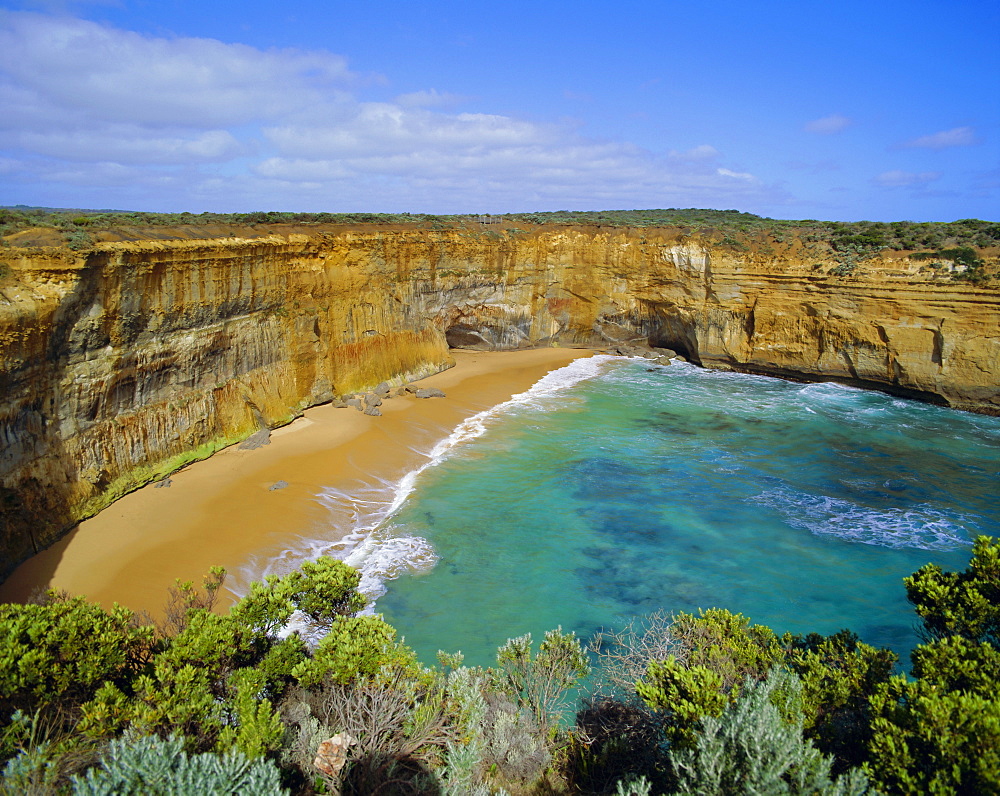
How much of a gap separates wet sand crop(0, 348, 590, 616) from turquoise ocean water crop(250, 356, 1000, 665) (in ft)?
3.79

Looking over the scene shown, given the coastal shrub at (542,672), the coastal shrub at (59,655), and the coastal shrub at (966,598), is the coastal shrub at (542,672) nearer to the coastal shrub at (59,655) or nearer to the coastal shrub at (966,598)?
the coastal shrub at (966,598)

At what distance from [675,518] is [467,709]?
11670mm

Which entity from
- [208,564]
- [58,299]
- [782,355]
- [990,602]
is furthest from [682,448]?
[58,299]

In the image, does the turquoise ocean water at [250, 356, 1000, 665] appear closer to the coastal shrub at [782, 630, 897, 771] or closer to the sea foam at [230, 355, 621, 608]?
the sea foam at [230, 355, 621, 608]

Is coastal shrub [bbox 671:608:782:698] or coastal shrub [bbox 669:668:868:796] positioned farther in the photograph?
coastal shrub [bbox 671:608:782:698]

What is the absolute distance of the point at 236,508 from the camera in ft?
55.0

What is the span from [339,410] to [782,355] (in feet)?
76.9

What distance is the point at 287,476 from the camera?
61.9ft

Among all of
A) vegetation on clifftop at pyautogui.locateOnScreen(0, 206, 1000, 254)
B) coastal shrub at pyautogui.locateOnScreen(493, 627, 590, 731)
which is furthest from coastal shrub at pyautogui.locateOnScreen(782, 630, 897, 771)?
vegetation on clifftop at pyautogui.locateOnScreen(0, 206, 1000, 254)

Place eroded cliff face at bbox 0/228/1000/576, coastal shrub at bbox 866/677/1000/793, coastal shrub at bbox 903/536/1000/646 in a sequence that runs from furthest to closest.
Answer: eroded cliff face at bbox 0/228/1000/576, coastal shrub at bbox 903/536/1000/646, coastal shrub at bbox 866/677/1000/793

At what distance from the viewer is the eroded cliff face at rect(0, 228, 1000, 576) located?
1462 centimetres

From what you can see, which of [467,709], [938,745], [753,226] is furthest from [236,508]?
[753,226]

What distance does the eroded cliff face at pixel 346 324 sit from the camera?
14.6m

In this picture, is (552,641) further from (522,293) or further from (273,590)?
(522,293)
